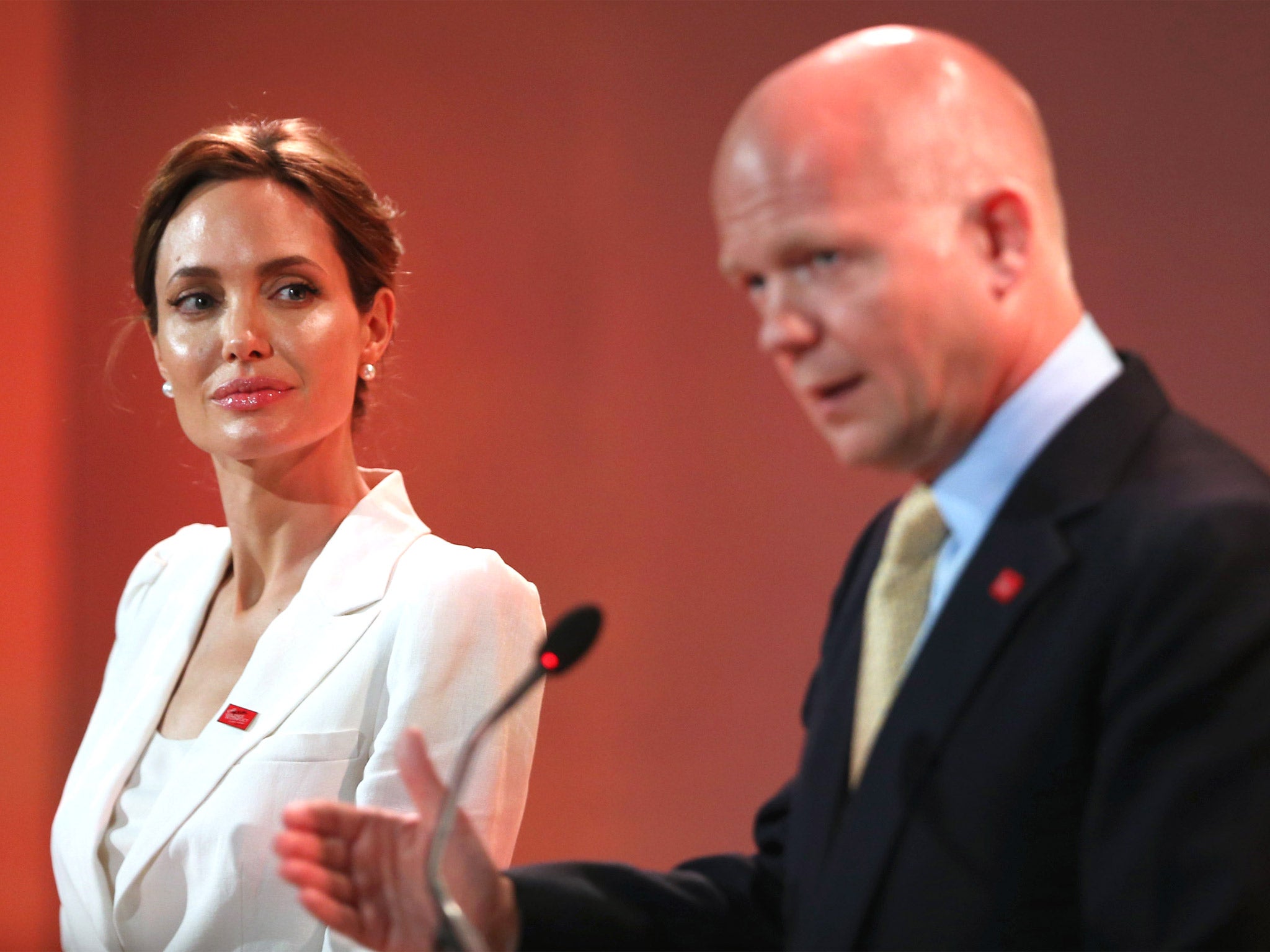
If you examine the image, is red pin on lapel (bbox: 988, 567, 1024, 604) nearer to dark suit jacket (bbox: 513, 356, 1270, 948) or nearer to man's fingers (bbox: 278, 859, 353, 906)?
dark suit jacket (bbox: 513, 356, 1270, 948)

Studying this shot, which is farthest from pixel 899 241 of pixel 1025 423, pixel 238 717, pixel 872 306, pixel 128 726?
pixel 128 726

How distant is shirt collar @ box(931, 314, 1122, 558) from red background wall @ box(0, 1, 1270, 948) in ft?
5.90

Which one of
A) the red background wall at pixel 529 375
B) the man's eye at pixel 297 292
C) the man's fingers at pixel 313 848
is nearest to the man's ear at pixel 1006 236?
the man's fingers at pixel 313 848

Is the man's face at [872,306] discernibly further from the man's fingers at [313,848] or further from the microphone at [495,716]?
the man's fingers at [313,848]

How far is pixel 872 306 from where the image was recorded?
91 cm

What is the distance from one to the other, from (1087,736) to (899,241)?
0.36m

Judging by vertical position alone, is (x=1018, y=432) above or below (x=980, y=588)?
above

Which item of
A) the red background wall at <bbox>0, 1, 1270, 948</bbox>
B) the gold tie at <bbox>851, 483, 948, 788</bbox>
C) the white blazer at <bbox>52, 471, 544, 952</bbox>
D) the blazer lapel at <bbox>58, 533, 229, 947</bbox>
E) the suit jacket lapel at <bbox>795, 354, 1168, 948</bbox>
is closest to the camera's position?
the suit jacket lapel at <bbox>795, 354, 1168, 948</bbox>

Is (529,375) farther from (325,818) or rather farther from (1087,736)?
(1087,736)

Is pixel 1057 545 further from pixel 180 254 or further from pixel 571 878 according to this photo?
pixel 180 254

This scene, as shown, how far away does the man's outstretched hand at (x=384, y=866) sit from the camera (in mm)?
1026

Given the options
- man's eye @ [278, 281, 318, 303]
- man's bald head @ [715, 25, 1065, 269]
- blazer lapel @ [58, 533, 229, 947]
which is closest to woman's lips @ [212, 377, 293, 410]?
man's eye @ [278, 281, 318, 303]

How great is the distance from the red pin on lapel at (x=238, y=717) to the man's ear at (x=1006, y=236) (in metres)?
1.11

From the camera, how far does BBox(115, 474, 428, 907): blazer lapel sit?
1579 mm
